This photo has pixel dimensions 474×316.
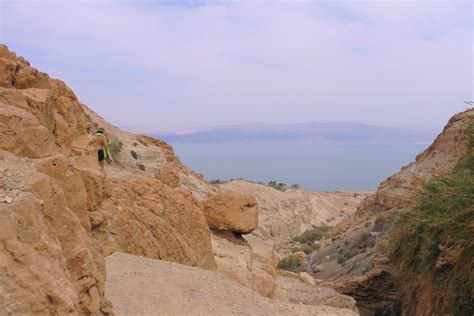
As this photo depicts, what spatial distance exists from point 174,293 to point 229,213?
8703 mm

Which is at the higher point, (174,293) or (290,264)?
(174,293)

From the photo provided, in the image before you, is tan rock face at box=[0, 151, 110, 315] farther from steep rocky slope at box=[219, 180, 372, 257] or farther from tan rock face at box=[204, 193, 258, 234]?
steep rocky slope at box=[219, 180, 372, 257]

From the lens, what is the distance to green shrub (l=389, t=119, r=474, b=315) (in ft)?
34.8

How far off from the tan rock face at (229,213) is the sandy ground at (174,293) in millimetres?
6408

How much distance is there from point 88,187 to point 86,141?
19.6ft

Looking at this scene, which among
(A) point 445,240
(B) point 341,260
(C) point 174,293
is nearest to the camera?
(C) point 174,293

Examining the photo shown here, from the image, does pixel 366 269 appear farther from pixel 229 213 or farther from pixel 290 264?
pixel 290 264

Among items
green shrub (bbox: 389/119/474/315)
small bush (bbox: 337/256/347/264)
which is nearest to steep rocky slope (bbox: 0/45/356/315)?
green shrub (bbox: 389/119/474/315)

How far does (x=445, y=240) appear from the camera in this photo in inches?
451

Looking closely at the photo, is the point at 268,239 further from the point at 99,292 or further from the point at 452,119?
the point at 99,292

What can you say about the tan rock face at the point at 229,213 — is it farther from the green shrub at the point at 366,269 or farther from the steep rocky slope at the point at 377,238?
the green shrub at the point at 366,269

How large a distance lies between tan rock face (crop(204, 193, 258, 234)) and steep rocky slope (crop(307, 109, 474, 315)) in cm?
400

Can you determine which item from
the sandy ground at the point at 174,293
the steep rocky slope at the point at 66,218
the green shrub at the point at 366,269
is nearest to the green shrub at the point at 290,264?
the green shrub at the point at 366,269

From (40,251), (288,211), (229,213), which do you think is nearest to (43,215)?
(40,251)
